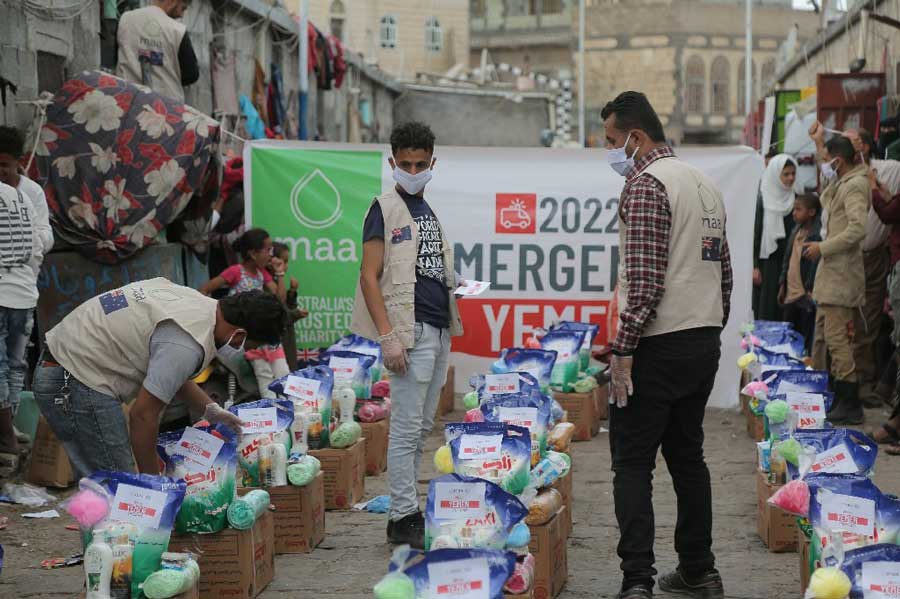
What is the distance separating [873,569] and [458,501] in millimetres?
1401

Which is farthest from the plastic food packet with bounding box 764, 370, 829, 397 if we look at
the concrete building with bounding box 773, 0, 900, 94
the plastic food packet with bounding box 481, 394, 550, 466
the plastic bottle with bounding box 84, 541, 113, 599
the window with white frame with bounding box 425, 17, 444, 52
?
the window with white frame with bounding box 425, 17, 444, 52

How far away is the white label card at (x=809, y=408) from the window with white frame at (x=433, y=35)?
124 ft

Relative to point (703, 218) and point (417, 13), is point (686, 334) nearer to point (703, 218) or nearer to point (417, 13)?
point (703, 218)

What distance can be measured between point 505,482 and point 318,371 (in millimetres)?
1914

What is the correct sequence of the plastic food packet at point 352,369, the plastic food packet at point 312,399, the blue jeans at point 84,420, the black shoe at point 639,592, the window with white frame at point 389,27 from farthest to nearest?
the window with white frame at point 389,27, the plastic food packet at point 352,369, the plastic food packet at point 312,399, the blue jeans at point 84,420, the black shoe at point 639,592

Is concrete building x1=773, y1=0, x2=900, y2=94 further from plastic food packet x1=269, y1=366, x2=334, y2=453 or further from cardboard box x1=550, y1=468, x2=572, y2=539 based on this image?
plastic food packet x1=269, y1=366, x2=334, y2=453

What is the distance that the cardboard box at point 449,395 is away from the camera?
9.37m

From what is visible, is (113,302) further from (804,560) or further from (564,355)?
(564,355)

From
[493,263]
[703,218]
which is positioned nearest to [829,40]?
[493,263]

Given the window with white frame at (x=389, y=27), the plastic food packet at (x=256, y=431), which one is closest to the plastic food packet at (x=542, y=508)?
the plastic food packet at (x=256, y=431)

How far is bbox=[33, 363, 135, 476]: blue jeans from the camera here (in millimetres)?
4883

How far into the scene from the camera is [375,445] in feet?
24.0

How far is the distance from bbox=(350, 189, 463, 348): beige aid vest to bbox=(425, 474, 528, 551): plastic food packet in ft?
3.91

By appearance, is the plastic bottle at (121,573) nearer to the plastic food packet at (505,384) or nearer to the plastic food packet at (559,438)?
the plastic food packet at (559,438)
